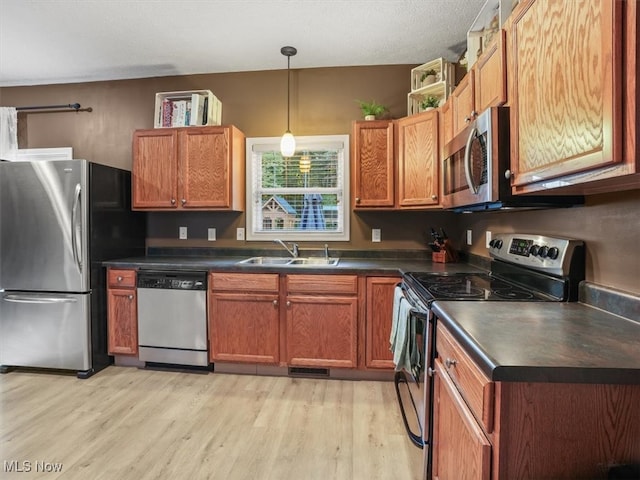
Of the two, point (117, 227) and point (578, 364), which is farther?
point (117, 227)

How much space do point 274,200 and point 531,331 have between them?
257 cm

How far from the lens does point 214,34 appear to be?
8.50 feet

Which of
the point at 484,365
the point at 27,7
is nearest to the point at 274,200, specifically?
Result: the point at 27,7

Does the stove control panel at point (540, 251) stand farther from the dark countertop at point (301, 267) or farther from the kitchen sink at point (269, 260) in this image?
the kitchen sink at point (269, 260)

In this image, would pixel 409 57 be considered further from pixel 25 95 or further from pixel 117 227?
pixel 25 95

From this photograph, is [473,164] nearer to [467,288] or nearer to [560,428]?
[467,288]

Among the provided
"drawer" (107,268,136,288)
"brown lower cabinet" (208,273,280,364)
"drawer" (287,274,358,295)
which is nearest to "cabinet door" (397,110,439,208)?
"drawer" (287,274,358,295)

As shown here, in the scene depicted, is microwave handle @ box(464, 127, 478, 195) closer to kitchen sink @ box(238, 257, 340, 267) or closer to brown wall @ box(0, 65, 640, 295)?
brown wall @ box(0, 65, 640, 295)

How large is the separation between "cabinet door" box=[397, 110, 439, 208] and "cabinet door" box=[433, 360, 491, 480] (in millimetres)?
1579

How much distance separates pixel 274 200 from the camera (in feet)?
10.7

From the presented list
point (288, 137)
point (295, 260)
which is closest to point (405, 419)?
point (295, 260)

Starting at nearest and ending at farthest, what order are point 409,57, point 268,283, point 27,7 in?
point 27,7 < point 268,283 < point 409,57

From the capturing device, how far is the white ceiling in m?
2.28

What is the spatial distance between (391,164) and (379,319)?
1257 mm
